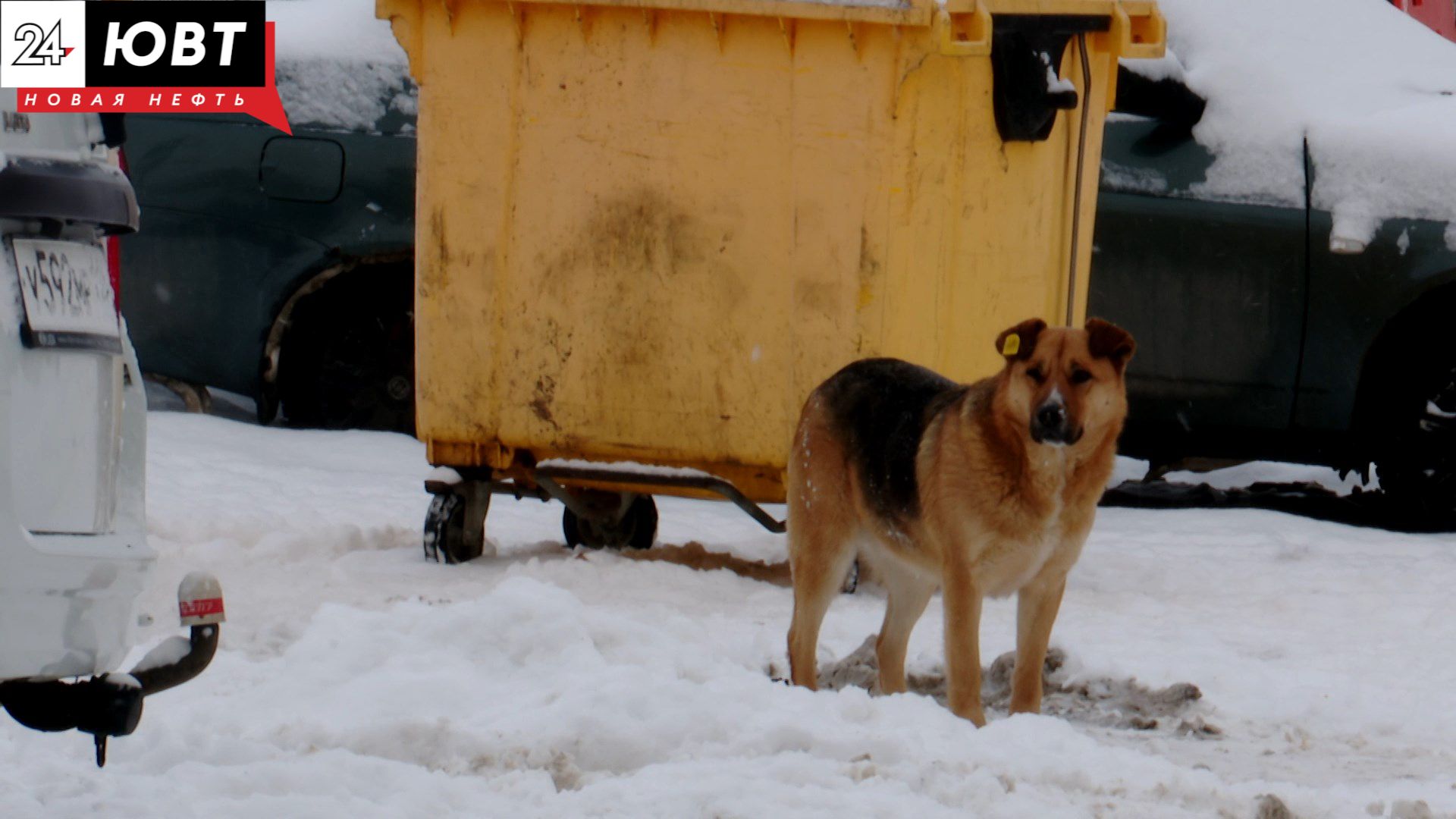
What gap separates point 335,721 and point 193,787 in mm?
515

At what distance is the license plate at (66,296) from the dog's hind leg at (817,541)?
7.88ft

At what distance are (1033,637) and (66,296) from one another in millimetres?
2642

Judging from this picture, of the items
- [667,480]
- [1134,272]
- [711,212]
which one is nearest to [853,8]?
[711,212]

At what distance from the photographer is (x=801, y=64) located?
19.5ft

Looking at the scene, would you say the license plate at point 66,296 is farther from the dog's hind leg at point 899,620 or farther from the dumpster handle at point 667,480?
the dumpster handle at point 667,480

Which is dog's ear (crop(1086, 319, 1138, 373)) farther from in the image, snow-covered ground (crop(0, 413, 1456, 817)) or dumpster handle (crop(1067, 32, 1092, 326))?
dumpster handle (crop(1067, 32, 1092, 326))

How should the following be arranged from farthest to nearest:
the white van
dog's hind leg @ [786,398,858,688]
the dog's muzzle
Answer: dog's hind leg @ [786,398,858,688], the dog's muzzle, the white van

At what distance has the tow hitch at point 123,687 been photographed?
9.09 feet

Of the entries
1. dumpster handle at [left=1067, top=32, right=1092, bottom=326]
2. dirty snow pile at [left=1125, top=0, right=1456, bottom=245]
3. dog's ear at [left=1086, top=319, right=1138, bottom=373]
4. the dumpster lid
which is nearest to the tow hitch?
dog's ear at [left=1086, top=319, right=1138, bottom=373]

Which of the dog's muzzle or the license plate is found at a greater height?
the license plate

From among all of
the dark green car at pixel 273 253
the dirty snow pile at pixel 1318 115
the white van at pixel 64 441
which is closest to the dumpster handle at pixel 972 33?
the dirty snow pile at pixel 1318 115

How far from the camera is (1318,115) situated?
7.58 metres

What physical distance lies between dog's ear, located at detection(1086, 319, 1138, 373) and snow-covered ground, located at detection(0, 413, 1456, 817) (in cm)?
91

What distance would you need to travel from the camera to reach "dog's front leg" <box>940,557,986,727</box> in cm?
452
